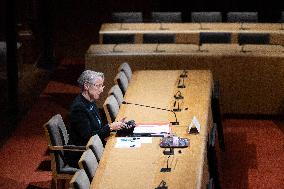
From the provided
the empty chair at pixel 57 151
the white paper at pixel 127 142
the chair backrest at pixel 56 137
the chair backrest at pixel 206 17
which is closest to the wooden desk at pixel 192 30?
the chair backrest at pixel 206 17

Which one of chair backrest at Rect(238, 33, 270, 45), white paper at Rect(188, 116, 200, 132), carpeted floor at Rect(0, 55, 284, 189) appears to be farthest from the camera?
chair backrest at Rect(238, 33, 270, 45)

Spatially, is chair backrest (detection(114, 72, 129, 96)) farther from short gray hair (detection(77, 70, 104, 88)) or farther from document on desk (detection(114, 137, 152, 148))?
document on desk (detection(114, 137, 152, 148))

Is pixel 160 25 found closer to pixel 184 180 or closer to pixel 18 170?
pixel 18 170

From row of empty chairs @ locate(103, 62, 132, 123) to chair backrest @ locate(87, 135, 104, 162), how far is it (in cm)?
107

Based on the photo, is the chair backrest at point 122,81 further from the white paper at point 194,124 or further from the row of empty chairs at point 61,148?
the white paper at point 194,124

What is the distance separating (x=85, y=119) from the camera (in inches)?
261

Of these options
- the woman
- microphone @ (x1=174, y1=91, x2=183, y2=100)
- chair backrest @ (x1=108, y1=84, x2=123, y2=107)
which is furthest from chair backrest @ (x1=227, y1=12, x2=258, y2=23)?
the woman

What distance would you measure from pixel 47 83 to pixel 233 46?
3569mm

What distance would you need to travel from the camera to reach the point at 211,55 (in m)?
9.65

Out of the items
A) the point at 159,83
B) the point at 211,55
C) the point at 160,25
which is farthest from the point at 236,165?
the point at 160,25

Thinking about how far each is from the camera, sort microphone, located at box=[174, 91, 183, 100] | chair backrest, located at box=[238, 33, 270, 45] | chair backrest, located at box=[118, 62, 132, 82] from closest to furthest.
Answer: microphone, located at box=[174, 91, 183, 100] → chair backrest, located at box=[118, 62, 132, 82] → chair backrest, located at box=[238, 33, 270, 45]

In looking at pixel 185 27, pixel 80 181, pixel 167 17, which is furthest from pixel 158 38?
pixel 80 181

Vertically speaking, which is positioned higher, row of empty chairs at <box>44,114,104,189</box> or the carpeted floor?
row of empty chairs at <box>44,114,104,189</box>

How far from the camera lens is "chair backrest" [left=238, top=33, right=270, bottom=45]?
11.0m
